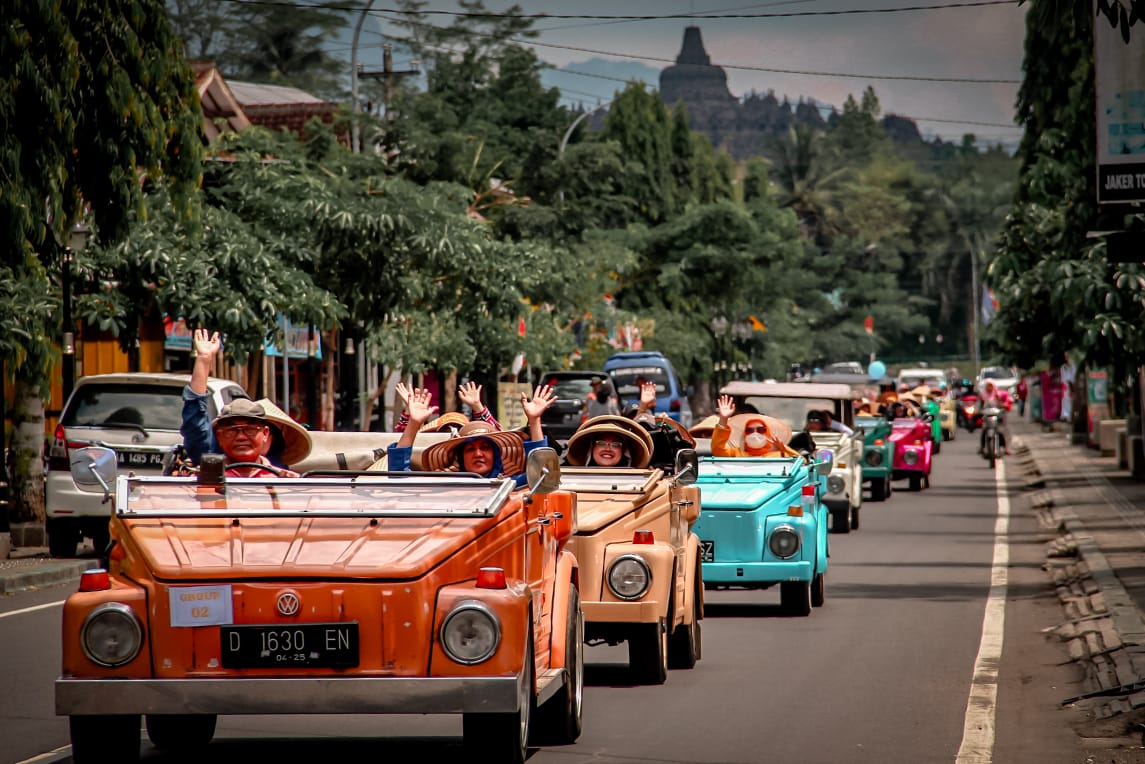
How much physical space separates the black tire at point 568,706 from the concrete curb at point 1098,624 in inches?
113

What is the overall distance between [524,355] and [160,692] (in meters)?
37.2

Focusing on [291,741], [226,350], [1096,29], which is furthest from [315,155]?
[291,741]

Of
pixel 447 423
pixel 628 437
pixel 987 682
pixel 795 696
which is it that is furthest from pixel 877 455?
pixel 795 696

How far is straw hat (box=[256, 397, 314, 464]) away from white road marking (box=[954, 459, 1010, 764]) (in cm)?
351

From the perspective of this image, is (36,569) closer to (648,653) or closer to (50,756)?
(648,653)

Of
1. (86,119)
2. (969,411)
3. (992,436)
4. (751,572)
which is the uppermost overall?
(86,119)

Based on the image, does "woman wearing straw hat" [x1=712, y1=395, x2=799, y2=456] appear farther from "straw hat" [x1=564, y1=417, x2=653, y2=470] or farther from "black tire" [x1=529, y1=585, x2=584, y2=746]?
"black tire" [x1=529, y1=585, x2=584, y2=746]

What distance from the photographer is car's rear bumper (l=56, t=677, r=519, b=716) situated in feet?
23.2

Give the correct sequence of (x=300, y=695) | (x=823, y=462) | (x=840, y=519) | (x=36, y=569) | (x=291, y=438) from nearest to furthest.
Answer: (x=300, y=695) < (x=291, y=438) < (x=823, y=462) < (x=36, y=569) < (x=840, y=519)

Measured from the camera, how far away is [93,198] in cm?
1712

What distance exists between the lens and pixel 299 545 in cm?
741

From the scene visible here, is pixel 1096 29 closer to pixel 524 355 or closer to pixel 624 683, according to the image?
pixel 624 683

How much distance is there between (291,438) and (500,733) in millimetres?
2742

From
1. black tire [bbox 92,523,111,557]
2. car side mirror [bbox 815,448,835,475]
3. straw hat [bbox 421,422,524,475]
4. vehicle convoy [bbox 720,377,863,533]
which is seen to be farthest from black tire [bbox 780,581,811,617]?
black tire [bbox 92,523,111,557]
